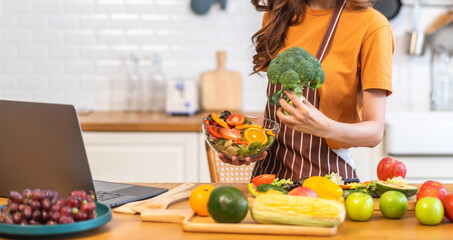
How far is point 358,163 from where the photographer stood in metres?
3.29

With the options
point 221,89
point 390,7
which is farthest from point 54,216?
point 390,7

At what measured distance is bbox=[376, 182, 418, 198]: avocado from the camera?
159 centimetres

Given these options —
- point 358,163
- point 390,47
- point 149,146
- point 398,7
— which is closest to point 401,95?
point 398,7

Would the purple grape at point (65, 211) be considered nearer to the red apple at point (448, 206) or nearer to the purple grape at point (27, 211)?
the purple grape at point (27, 211)

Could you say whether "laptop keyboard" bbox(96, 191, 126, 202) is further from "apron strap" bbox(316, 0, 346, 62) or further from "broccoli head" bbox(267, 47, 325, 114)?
"apron strap" bbox(316, 0, 346, 62)

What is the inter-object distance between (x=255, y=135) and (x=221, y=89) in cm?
216

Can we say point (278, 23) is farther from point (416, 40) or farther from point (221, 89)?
point (416, 40)

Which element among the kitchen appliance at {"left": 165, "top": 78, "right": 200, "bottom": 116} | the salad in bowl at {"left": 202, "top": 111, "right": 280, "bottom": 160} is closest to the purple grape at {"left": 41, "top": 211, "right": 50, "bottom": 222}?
the salad in bowl at {"left": 202, "top": 111, "right": 280, "bottom": 160}

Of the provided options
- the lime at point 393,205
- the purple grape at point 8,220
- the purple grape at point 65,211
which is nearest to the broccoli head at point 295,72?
the lime at point 393,205

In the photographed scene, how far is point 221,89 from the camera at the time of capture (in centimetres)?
382

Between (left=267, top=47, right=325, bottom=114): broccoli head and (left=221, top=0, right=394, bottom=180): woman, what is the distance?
103 millimetres

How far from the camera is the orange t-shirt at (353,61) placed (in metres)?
1.87

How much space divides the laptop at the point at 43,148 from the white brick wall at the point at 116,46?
2.36m

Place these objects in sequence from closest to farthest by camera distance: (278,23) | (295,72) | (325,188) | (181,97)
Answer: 1. (325,188)
2. (295,72)
3. (278,23)
4. (181,97)
